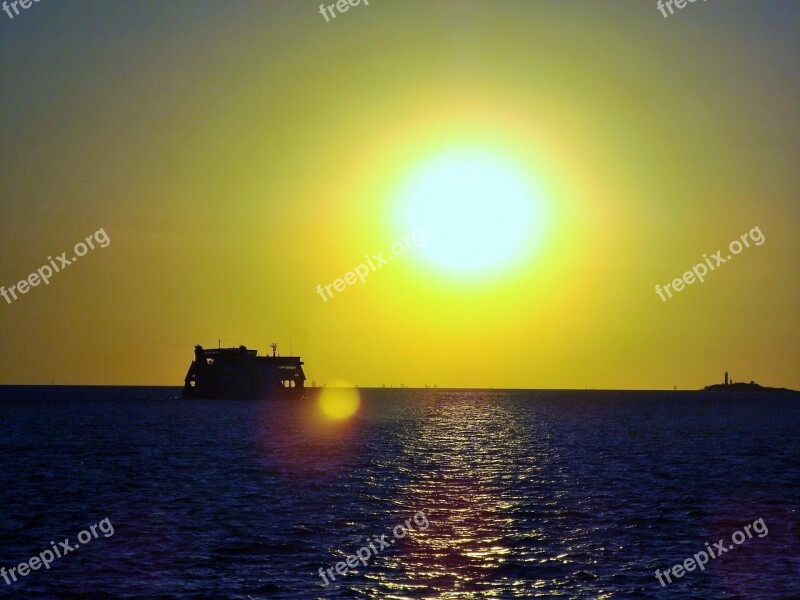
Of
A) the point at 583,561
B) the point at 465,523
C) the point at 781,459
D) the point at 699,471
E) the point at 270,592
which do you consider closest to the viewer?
the point at 270,592

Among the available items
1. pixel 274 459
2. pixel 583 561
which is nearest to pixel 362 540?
pixel 583 561

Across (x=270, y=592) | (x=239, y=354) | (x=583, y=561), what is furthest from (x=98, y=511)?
(x=239, y=354)

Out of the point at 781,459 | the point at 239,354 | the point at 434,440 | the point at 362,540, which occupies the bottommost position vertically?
the point at 362,540

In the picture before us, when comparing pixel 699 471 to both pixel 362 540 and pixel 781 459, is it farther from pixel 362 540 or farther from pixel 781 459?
pixel 362 540

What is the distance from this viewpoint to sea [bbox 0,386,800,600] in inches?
1178

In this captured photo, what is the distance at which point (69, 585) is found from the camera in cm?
2972

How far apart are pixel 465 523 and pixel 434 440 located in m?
62.6

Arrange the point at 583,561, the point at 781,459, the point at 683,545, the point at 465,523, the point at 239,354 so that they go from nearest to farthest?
the point at 583,561
the point at 683,545
the point at 465,523
the point at 781,459
the point at 239,354

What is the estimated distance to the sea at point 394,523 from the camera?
29.9 m

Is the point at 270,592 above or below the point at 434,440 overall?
below

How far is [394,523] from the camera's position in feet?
136

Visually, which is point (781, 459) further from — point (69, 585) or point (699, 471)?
point (69, 585)

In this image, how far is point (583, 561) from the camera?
33.1 meters

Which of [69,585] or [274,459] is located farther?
[274,459]
